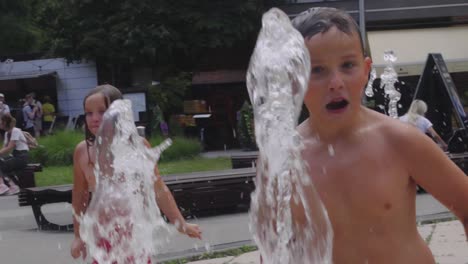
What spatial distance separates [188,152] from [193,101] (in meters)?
5.44

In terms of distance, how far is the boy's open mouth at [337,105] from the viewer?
195 cm

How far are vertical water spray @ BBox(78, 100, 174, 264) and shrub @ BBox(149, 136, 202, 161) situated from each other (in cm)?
1300

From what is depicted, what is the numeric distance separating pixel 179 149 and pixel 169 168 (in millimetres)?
2588

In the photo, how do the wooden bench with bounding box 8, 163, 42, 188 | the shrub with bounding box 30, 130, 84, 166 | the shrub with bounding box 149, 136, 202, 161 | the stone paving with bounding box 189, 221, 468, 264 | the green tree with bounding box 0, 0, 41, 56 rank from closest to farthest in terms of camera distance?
the stone paving with bounding box 189, 221, 468, 264
the wooden bench with bounding box 8, 163, 42, 188
the shrub with bounding box 30, 130, 84, 166
the shrub with bounding box 149, 136, 202, 161
the green tree with bounding box 0, 0, 41, 56

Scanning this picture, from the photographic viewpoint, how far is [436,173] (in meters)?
1.96

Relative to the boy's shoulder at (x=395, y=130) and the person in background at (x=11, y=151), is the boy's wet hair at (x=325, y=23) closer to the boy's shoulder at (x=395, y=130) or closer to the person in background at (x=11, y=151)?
the boy's shoulder at (x=395, y=130)

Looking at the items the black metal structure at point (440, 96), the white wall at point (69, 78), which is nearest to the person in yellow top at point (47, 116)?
the white wall at point (69, 78)

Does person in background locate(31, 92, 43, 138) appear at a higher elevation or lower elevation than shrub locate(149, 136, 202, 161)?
higher

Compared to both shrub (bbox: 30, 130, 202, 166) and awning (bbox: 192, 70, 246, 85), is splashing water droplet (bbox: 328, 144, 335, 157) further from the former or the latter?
awning (bbox: 192, 70, 246, 85)

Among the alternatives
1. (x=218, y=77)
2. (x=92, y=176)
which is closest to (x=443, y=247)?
(x=92, y=176)

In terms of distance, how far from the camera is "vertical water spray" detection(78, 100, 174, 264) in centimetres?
350

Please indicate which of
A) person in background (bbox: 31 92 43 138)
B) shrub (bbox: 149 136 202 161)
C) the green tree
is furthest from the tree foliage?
the green tree

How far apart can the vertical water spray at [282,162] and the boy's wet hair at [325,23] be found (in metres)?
0.03

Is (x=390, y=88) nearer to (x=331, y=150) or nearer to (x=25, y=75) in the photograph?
(x=331, y=150)
